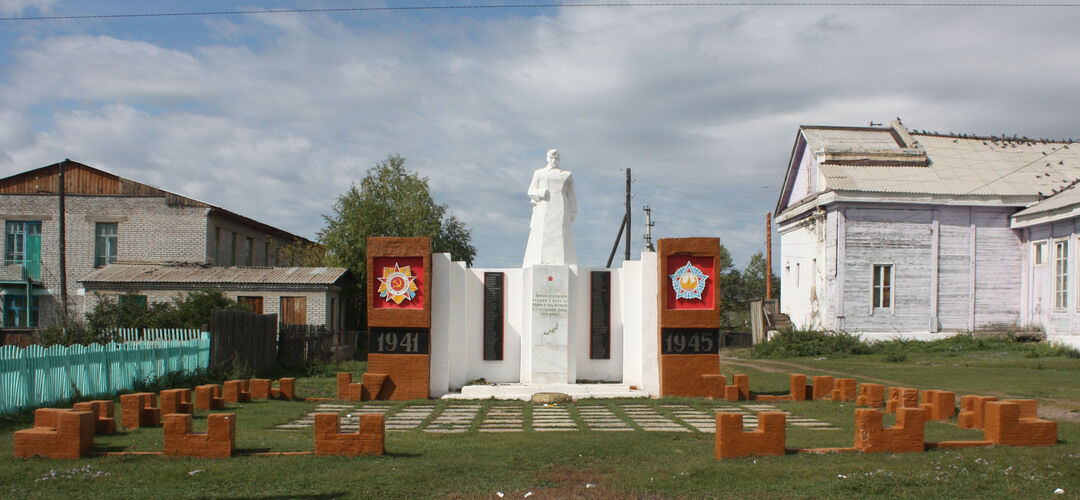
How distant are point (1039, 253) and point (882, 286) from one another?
4.73 meters

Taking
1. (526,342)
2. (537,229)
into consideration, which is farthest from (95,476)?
(537,229)

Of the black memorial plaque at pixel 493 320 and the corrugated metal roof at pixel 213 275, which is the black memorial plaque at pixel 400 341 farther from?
the corrugated metal roof at pixel 213 275

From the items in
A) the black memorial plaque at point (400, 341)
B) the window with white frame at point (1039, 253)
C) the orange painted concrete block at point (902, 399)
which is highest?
the window with white frame at point (1039, 253)

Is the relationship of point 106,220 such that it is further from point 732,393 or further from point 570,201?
point 732,393

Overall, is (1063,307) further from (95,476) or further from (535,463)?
(95,476)

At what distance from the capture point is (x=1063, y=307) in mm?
25188

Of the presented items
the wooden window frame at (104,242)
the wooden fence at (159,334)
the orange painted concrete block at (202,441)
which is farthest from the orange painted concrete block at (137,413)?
the wooden window frame at (104,242)

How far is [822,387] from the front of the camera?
49.9ft

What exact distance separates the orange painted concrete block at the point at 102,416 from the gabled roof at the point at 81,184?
21.4 m

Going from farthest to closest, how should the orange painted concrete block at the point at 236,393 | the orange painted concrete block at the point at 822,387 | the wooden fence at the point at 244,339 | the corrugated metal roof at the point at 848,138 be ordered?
the corrugated metal roof at the point at 848,138 → the wooden fence at the point at 244,339 → the orange painted concrete block at the point at 822,387 → the orange painted concrete block at the point at 236,393

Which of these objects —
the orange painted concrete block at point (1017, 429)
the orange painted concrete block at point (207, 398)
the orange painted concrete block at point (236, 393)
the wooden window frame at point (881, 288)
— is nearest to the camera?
the orange painted concrete block at point (1017, 429)

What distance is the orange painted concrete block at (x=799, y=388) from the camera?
15107 millimetres

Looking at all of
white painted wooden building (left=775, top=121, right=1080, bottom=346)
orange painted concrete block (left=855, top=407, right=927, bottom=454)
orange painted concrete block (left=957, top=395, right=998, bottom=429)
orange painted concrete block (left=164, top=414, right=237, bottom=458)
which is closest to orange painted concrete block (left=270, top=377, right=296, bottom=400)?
orange painted concrete block (left=164, top=414, right=237, bottom=458)

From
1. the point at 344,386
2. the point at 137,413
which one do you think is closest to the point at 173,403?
the point at 137,413
